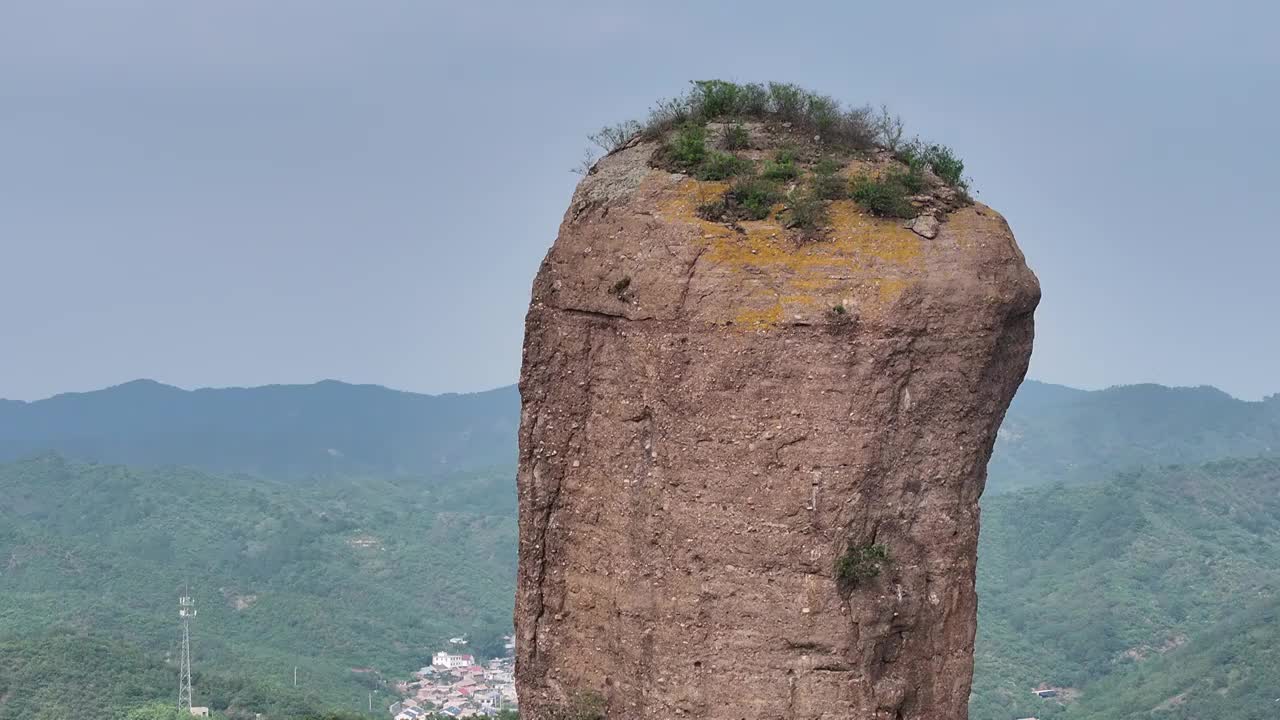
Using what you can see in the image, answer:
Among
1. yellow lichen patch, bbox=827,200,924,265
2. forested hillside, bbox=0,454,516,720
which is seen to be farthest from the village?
yellow lichen patch, bbox=827,200,924,265

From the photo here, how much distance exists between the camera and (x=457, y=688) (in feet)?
374

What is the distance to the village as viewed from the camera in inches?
4080

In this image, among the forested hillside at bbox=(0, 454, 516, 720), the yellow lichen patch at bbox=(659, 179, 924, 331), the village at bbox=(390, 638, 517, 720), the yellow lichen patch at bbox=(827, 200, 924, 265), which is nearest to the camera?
the yellow lichen patch at bbox=(659, 179, 924, 331)

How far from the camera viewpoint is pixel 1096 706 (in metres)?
87.6

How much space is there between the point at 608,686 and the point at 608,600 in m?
0.91

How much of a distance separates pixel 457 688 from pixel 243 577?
36.7m

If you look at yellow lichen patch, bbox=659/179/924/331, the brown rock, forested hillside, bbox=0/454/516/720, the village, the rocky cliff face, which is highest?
the brown rock

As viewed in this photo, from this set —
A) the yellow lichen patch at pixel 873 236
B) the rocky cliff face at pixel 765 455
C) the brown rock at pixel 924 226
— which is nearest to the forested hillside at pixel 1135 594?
the rocky cliff face at pixel 765 455

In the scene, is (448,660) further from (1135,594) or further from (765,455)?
(765,455)

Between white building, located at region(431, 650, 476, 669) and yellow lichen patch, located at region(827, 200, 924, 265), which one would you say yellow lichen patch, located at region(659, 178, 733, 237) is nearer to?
yellow lichen patch, located at region(827, 200, 924, 265)

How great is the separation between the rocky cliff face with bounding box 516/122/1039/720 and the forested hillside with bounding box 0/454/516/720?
6597cm

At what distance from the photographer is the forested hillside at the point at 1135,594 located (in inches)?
3346

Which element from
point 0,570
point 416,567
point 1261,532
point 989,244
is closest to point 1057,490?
point 1261,532

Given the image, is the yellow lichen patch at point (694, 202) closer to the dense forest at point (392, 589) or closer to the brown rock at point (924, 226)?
the brown rock at point (924, 226)
